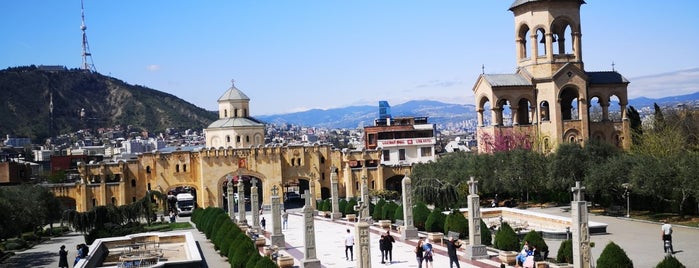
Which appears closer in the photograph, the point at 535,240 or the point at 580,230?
the point at 580,230

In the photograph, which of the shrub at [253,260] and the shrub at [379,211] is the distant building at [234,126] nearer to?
the shrub at [379,211]

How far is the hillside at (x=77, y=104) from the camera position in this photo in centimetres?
13988

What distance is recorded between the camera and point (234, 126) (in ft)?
215

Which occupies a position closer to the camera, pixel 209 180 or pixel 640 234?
pixel 640 234

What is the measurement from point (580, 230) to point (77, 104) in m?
149

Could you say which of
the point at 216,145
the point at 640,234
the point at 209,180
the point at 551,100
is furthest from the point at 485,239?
the point at 216,145

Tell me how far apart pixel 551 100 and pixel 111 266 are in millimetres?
33703

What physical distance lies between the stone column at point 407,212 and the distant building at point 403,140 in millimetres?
39217

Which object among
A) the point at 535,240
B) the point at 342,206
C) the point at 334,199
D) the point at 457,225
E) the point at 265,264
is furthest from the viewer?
the point at 342,206

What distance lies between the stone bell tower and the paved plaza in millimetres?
12708

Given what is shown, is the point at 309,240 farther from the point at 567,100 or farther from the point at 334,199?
the point at 567,100

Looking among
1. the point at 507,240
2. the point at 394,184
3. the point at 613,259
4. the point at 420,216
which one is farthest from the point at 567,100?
the point at 613,259

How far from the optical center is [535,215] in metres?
35.5

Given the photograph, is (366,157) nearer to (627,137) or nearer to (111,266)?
(627,137)
